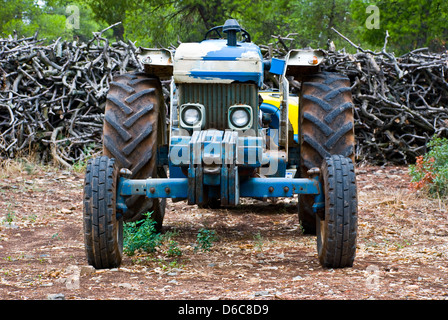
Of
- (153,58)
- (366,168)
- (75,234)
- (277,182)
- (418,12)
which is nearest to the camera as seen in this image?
(277,182)

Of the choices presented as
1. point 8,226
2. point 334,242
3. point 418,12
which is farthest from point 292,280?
point 418,12

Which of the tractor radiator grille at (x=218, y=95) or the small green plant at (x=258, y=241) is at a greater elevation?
the tractor radiator grille at (x=218, y=95)

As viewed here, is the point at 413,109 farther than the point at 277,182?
Yes

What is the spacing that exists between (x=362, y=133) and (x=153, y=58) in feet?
22.4

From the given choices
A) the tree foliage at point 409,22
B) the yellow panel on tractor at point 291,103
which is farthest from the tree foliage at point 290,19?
the yellow panel on tractor at point 291,103

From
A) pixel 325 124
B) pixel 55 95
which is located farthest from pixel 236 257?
pixel 55 95

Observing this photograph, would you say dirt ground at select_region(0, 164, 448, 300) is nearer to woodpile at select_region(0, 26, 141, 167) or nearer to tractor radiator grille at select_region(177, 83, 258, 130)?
tractor radiator grille at select_region(177, 83, 258, 130)

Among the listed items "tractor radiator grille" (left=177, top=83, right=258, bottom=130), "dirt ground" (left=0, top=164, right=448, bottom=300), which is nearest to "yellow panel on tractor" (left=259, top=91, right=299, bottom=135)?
"dirt ground" (left=0, top=164, right=448, bottom=300)

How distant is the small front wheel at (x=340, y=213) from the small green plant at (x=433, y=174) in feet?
12.4

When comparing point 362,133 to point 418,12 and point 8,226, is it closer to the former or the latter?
point 8,226

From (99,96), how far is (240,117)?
248 inches

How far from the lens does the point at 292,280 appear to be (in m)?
4.62

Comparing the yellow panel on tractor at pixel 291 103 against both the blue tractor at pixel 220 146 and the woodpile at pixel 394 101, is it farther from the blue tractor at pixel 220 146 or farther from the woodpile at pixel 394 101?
the woodpile at pixel 394 101

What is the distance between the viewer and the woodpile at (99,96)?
11414mm
